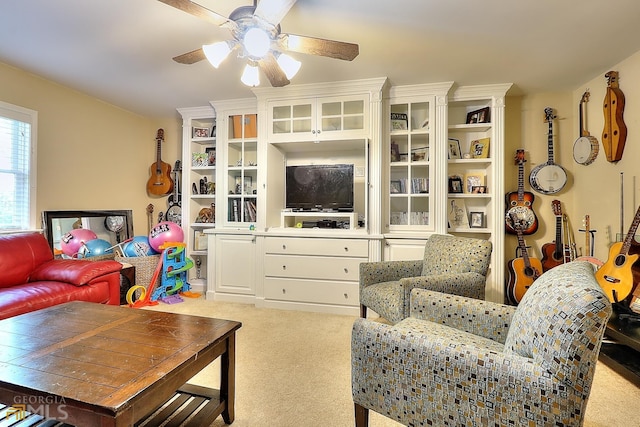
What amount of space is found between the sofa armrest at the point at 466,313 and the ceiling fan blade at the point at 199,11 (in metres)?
1.75

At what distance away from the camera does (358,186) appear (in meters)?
3.49

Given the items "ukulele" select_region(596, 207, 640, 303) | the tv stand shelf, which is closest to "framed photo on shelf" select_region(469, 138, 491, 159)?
"ukulele" select_region(596, 207, 640, 303)

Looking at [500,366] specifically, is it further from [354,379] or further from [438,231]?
[438,231]

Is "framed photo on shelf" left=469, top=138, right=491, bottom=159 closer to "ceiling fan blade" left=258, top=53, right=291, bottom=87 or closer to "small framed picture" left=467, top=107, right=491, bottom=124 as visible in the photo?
"small framed picture" left=467, top=107, right=491, bottom=124

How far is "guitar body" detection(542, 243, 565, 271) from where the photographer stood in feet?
10.1

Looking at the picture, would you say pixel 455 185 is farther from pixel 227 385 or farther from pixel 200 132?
pixel 200 132

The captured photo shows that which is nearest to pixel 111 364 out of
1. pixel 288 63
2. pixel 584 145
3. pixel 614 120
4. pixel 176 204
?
pixel 288 63

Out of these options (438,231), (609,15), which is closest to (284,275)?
(438,231)

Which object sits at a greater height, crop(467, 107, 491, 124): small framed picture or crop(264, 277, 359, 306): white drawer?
crop(467, 107, 491, 124): small framed picture

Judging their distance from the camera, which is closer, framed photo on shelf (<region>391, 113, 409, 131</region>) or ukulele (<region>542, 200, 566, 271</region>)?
ukulele (<region>542, 200, 566, 271</region>)

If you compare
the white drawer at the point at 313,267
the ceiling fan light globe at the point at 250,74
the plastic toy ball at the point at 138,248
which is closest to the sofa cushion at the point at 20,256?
the plastic toy ball at the point at 138,248

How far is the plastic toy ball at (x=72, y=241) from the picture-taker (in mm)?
3082

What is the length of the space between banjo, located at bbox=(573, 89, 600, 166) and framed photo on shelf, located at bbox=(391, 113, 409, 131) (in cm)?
171

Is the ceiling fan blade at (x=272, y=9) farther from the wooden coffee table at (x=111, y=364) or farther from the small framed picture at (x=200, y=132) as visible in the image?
the small framed picture at (x=200, y=132)
